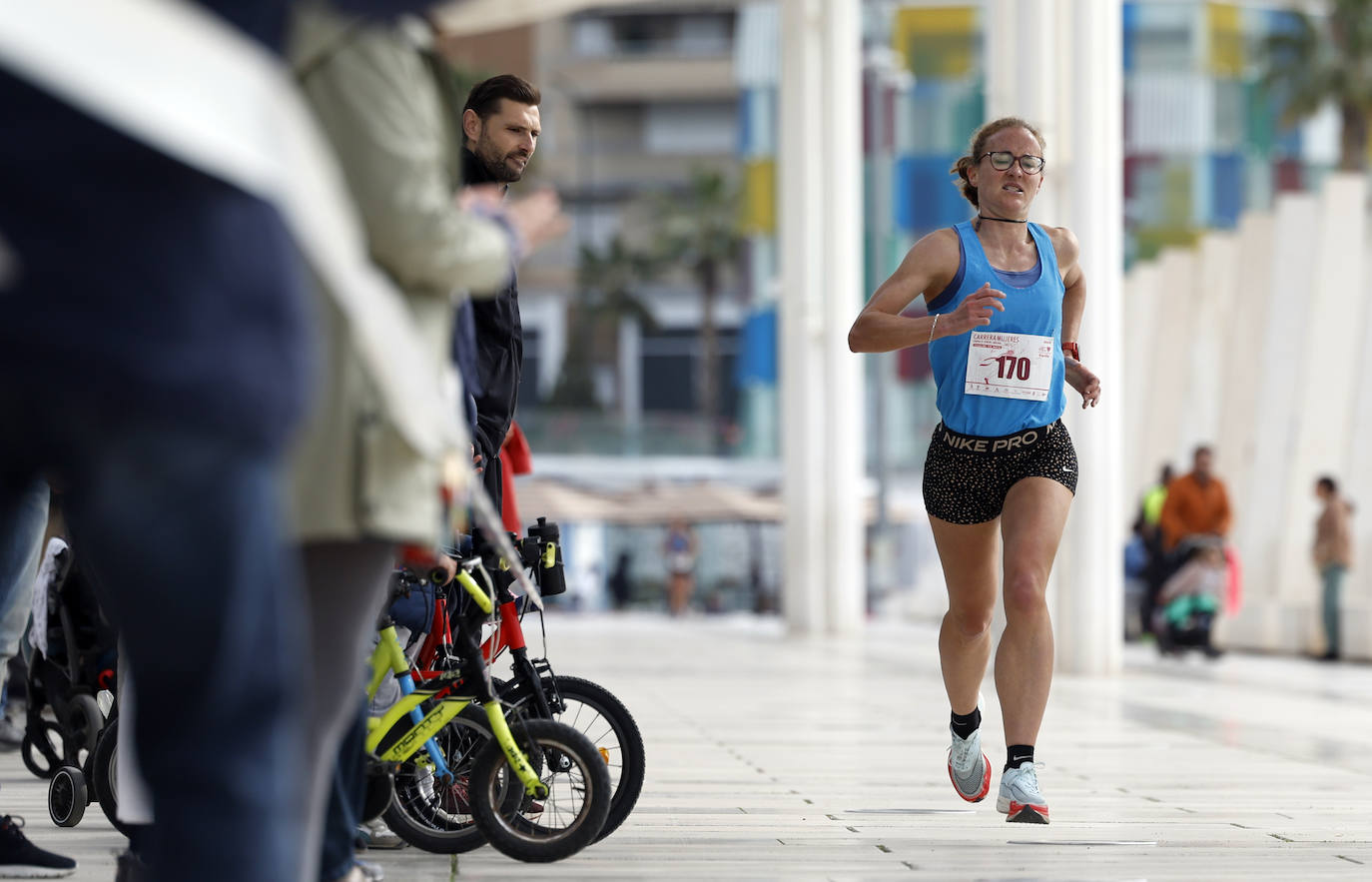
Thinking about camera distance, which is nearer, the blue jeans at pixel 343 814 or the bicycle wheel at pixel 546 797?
the blue jeans at pixel 343 814

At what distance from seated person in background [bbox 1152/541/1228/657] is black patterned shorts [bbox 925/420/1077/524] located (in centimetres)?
1122

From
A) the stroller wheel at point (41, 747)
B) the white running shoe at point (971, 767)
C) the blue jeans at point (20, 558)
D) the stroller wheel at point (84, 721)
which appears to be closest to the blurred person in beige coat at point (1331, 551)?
the white running shoe at point (971, 767)

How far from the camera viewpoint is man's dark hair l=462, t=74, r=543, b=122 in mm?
5066

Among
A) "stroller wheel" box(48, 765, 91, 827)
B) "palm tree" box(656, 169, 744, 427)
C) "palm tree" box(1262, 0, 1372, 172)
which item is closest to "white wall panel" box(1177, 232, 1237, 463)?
"palm tree" box(1262, 0, 1372, 172)

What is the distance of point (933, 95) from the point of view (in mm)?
43781

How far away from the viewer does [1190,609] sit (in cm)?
1641

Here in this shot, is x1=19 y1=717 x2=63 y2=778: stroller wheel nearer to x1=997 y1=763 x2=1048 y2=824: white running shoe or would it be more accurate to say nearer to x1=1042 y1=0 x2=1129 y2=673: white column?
x1=997 y1=763 x2=1048 y2=824: white running shoe

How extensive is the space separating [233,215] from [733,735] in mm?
6699

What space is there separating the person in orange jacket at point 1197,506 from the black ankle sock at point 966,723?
11753 millimetres

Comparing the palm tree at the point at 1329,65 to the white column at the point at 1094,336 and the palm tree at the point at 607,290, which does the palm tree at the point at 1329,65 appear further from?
the white column at the point at 1094,336

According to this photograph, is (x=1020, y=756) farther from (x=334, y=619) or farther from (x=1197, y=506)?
(x=1197, y=506)

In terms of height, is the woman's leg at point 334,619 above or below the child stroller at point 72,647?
above

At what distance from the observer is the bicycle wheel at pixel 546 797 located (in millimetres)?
4715

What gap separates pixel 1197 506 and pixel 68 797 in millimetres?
13123
